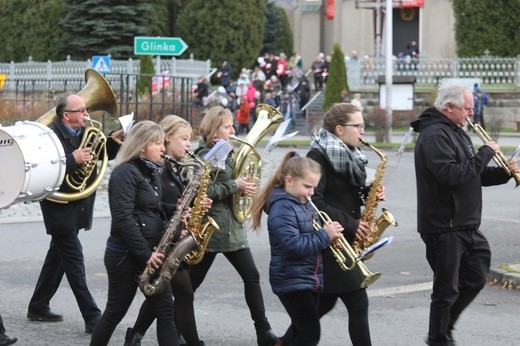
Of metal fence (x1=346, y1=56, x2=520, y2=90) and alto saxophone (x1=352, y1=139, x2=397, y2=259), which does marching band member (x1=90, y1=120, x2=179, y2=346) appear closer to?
alto saxophone (x1=352, y1=139, x2=397, y2=259)

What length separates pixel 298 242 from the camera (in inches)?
276

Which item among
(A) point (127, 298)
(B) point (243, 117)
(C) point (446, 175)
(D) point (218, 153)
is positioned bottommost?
(B) point (243, 117)

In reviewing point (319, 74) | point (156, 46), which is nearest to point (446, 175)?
point (156, 46)

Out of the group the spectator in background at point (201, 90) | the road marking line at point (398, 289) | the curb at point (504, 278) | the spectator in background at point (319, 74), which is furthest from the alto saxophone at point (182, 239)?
the spectator in background at point (319, 74)

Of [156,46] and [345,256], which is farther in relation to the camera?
[156,46]

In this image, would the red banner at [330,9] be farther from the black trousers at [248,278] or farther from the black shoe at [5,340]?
the black shoe at [5,340]

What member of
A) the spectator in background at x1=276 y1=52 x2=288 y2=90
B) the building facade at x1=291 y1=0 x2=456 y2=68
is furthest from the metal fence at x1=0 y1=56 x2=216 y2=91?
the building facade at x1=291 y1=0 x2=456 y2=68

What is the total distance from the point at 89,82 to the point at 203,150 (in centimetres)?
176

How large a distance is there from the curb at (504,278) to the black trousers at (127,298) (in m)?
4.25

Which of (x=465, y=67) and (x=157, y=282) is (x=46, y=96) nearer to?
(x=465, y=67)

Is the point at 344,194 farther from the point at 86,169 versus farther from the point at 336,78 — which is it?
the point at 336,78

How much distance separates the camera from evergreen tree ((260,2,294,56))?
5950cm

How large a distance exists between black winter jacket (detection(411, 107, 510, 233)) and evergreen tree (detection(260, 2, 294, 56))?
49426 mm

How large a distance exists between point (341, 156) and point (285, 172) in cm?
43
